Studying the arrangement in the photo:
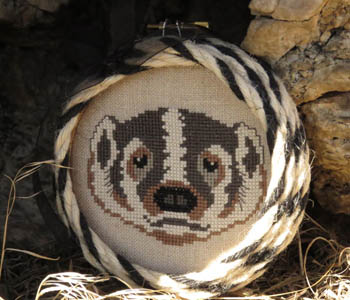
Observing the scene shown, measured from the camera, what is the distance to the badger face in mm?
1067

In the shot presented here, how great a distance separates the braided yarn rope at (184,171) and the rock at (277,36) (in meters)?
0.07

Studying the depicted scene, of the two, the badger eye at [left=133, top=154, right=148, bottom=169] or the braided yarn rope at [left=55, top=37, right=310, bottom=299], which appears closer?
Answer: the braided yarn rope at [left=55, top=37, right=310, bottom=299]

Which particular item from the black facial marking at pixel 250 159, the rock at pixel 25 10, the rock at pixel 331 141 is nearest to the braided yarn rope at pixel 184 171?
the black facial marking at pixel 250 159

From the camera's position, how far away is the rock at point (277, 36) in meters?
1.05

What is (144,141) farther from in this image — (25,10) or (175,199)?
(25,10)

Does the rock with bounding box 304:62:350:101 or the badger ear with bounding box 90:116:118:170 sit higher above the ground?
the rock with bounding box 304:62:350:101

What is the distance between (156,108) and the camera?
1.08 metres

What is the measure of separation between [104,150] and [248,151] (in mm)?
332

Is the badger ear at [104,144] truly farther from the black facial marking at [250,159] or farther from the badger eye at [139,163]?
the black facial marking at [250,159]

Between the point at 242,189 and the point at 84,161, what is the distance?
1.23 ft

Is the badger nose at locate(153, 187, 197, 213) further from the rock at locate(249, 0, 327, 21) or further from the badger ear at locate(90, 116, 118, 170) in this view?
the rock at locate(249, 0, 327, 21)

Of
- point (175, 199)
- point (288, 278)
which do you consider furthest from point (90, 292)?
point (288, 278)

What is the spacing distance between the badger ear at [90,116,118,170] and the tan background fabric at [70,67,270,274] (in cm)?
1

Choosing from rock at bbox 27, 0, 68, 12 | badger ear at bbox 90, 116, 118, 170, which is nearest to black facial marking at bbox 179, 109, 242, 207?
badger ear at bbox 90, 116, 118, 170
